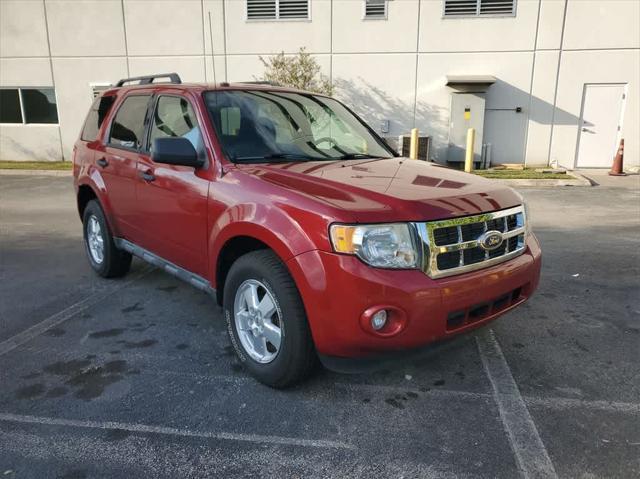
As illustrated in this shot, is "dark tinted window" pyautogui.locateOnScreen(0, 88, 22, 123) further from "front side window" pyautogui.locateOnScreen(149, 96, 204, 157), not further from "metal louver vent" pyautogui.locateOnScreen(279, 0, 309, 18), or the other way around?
"front side window" pyautogui.locateOnScreen(149, 96, 204, 157)

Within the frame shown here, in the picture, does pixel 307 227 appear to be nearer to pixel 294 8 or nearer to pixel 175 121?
pixel 175 121

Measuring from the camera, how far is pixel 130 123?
15.3 ft

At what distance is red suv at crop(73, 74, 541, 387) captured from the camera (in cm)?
263

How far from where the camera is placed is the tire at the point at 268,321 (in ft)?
9.38

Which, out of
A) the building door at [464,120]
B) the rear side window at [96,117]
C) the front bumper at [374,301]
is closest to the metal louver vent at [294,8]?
the building door at [464,120]

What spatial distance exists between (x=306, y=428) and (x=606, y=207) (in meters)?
8.71

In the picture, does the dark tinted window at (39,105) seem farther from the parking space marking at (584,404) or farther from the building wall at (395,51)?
the parking space marking at (584,404)

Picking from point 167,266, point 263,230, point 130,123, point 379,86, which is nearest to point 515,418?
point 263,230

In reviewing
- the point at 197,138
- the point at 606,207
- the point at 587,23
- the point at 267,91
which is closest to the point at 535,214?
the point at 606,207

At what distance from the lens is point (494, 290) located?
115 inches

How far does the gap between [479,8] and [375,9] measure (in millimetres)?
2943

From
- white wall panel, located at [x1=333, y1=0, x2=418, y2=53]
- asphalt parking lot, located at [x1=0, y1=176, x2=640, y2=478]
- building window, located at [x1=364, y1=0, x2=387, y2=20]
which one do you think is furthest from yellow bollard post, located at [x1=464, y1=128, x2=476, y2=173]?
asphalt parking lot, located at [x1=0, y1=176, x2=640, y2=478]

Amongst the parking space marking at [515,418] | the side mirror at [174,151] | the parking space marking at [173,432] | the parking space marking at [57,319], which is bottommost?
the parking space marking at [57,319]

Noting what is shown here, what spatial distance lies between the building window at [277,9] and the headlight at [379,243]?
14.1 metres
